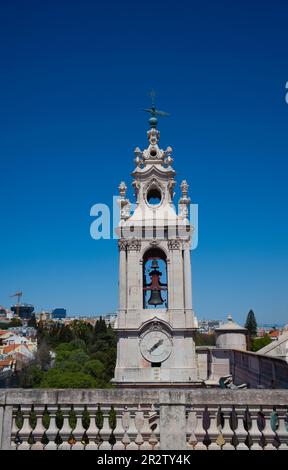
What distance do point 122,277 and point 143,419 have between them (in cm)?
1496

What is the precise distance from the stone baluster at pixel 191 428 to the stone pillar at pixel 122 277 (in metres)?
14.7

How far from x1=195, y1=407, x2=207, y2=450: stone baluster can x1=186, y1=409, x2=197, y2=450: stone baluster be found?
0.06 m

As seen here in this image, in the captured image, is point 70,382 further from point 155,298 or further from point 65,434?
point 65,434

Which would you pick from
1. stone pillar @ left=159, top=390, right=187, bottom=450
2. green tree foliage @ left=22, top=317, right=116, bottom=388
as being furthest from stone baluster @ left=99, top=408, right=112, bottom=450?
green tree foliage @ left=22, top=317, right=116, bottom=388

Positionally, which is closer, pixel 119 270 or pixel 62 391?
pixel 62 391

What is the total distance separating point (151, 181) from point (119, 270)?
506 centimetres

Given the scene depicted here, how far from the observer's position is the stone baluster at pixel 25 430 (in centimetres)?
606

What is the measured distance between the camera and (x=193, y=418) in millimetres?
6070

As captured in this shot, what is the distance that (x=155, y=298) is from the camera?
2123cm

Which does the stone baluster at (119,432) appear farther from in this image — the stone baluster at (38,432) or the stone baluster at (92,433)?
the stone baluster at (38,432)

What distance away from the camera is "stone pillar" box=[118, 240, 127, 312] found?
818 inches

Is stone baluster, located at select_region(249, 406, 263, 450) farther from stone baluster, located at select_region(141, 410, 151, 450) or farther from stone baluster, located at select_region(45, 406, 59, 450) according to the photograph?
stone baluster, located at select_region(45, 406, 59, 450)
